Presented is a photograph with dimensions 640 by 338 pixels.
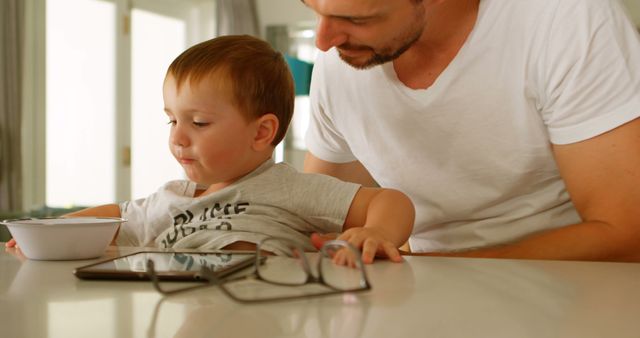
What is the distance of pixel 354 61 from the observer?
56.2 inches

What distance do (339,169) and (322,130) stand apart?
0.37ft

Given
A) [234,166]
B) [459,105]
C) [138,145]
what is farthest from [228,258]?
[138,145]

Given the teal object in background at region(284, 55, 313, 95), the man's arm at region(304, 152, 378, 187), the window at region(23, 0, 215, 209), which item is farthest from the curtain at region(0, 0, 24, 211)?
the man's arm at region(304, 152, 378, 187)

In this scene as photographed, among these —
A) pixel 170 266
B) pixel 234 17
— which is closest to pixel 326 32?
pixel 170 266

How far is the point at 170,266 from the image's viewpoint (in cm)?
76

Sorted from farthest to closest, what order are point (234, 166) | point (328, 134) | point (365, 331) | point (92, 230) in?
point (328, 134) → point (234, 166) → point (92, 230) → point (365, 331)

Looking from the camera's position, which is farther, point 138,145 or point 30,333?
point 138,145

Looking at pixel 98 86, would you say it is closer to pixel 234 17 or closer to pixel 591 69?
pixel 234 17

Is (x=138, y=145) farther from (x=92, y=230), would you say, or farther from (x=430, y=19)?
(x=92, y=230)

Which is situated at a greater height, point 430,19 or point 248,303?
point 430,19

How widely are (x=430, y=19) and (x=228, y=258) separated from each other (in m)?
0.84

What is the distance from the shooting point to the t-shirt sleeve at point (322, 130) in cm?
168

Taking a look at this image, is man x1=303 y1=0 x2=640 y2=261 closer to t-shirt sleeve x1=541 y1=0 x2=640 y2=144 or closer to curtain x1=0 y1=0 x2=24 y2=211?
t-shirt sleeve x1=541 y1=0 x2=640 y2=144

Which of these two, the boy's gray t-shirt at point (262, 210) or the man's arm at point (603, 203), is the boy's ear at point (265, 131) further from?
the man's arm at point (603, 203)
